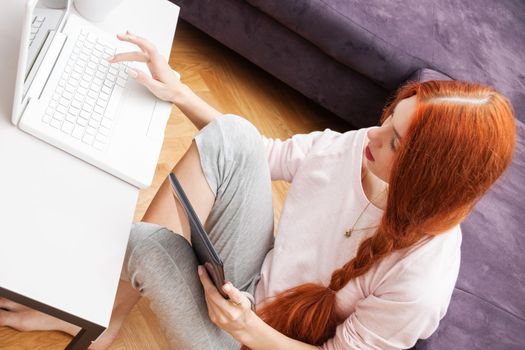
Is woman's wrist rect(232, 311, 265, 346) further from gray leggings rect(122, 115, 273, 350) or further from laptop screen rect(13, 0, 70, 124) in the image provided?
laptop screen rect(13, 0, 70, 124)

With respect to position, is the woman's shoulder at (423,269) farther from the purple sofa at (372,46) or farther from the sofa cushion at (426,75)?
the sofa cushion at (426,75)

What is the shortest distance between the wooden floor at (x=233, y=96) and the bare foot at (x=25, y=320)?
20.1 inches

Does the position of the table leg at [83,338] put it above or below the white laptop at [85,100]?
below

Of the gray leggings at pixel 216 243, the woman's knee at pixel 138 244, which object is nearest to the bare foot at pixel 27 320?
the gray leggings at pixel 216 243

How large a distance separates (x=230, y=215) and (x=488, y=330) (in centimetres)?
58

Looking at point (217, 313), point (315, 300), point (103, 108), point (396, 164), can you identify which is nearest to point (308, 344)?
point (315, 300)

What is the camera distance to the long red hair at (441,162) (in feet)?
3.15

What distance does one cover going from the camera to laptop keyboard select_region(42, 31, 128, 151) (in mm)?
976

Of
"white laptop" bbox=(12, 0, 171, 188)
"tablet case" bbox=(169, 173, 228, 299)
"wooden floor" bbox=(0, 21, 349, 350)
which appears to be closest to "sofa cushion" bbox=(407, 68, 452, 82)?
"wooden floor" bbox=(0, 21, 349, 350)

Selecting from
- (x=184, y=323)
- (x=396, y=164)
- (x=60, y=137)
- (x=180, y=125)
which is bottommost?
(x=180, y=125)

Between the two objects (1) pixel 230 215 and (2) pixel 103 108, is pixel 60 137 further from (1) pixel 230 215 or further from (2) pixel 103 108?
(1) pixel 230 215

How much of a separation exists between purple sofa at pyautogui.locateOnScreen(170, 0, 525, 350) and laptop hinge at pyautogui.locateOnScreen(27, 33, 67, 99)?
89 cm

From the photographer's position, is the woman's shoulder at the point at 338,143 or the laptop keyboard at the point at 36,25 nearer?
the laptop keyboard at the point at 36,25

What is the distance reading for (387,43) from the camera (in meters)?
1.87
